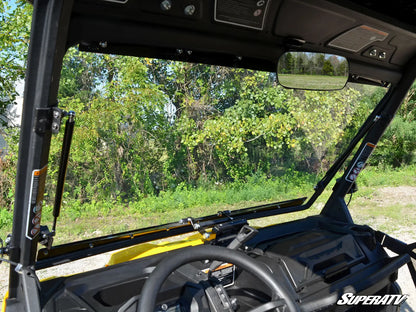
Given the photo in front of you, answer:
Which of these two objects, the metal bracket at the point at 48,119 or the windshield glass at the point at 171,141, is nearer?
the metal bracket at the point at 48,119

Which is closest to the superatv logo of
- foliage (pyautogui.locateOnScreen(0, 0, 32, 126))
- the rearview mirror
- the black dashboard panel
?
the black dashboard panel

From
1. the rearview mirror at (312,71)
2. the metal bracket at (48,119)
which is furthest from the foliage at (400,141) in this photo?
the metal bracket at (48,119)

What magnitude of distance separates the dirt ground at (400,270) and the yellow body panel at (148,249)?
0.32ft

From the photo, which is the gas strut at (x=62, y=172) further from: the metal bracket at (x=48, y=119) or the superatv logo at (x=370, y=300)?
the superatv logo at (x=370, y=300)

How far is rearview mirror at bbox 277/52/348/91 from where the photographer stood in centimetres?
228

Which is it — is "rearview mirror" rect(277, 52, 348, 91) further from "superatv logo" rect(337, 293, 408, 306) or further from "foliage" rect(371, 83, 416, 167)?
"superatv logo" rect(337, 293, 408, 306)

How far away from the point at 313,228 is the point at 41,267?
5.58 ft

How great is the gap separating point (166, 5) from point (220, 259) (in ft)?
3.65

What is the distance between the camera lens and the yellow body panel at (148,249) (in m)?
2.06

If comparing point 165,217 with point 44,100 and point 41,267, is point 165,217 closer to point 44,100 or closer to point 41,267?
point 41,267

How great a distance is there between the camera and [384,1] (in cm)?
208

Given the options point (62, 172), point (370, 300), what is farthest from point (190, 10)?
point (370, 300)

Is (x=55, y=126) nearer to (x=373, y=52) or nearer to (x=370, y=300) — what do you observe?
(x=370, y=300)

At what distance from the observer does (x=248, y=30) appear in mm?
2096
